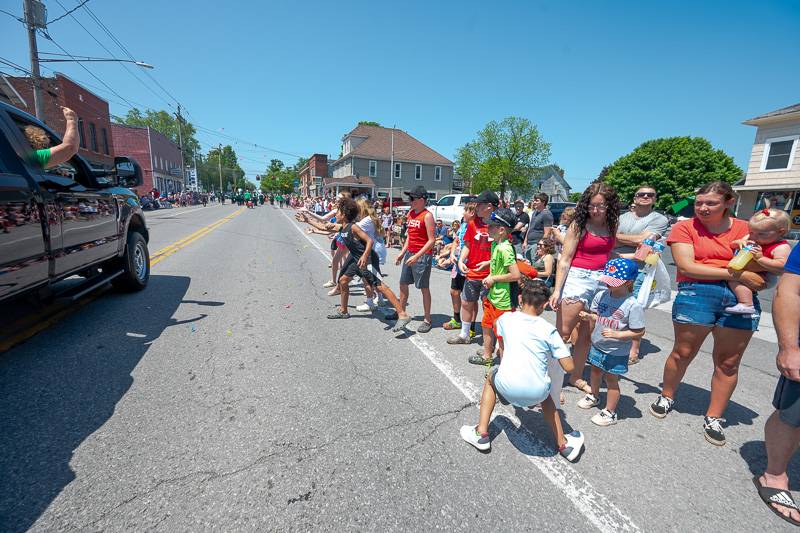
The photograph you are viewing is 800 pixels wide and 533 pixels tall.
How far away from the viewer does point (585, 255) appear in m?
3.21

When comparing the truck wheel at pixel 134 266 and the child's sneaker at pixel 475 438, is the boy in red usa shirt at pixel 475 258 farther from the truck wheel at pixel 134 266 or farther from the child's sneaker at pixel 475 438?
the truck wheel at pixel 134 266

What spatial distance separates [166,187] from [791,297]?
69.8 meters

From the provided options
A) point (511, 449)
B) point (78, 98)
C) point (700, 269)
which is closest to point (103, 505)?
point (511, 449)

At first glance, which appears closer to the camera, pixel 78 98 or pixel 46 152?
pixel 46 152

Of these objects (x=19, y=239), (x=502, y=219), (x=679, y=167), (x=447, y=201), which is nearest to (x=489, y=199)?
(x=502, y=219)

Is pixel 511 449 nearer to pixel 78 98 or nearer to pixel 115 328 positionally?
pixel 115 328

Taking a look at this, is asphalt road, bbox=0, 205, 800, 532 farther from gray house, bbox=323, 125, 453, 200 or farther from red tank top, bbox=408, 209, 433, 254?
gray house, bbox=323, 125, 453, 200

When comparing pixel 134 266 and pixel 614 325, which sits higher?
pixel 614 325

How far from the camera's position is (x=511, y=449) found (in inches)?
97.9

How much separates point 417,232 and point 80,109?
3831cm

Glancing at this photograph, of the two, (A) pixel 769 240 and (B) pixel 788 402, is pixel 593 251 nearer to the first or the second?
(A) pixel 769 240

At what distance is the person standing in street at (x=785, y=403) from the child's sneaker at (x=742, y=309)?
0.60m

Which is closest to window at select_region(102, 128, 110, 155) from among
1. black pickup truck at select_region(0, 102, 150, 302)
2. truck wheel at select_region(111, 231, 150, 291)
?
truck wheel at select_region(111, 231, 150, 291)

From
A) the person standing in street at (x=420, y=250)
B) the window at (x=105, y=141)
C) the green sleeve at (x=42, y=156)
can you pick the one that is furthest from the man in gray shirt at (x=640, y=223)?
the window at (x=105, y=141)
